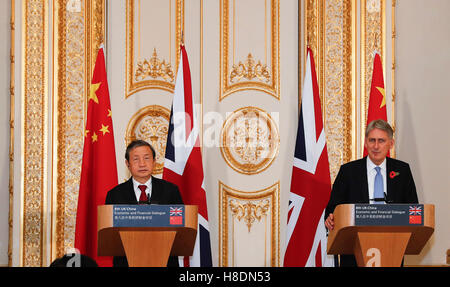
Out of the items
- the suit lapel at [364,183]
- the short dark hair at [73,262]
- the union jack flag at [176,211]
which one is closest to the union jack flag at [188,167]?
the suit lapel at [364,183]

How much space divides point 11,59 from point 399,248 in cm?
376

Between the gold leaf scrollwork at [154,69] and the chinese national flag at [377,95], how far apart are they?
68.5 inches

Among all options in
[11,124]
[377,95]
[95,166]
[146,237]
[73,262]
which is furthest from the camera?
[11,124]

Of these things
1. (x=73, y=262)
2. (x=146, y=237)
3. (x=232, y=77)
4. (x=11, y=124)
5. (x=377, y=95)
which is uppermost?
(x=232, y=77)

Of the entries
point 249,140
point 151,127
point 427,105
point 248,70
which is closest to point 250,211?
point 249,140

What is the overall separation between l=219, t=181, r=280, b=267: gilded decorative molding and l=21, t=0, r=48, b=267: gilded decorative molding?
1549mm

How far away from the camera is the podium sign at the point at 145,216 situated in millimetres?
3549

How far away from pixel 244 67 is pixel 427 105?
5.43 feet

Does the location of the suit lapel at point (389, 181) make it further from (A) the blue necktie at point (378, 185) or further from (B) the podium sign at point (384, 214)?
(B) the podium sign at point (384, 214)

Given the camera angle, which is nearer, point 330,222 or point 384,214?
point 384,214

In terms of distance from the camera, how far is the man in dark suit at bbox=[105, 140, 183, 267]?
420 centimetres

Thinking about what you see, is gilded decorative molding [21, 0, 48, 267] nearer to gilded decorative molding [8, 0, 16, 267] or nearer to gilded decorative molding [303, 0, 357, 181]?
gilded decorative molding [8, 0, 16, 267]

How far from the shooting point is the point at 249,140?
19.7ft

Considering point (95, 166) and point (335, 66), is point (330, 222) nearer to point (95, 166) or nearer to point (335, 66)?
point (95, 166)
